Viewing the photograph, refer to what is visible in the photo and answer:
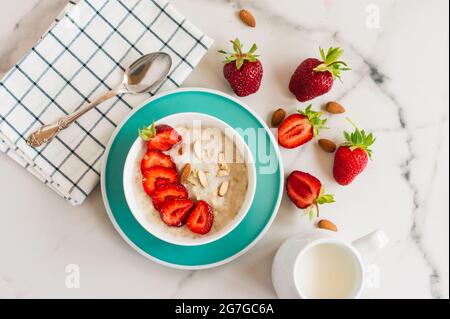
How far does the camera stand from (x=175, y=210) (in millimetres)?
1102

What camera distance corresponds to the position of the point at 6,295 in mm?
1179

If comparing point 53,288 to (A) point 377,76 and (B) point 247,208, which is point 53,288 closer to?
(B) point 247,208

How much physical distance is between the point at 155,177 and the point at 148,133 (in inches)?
3.6

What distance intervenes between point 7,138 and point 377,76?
0.80m

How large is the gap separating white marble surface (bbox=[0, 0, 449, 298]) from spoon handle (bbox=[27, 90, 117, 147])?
10 centimetres

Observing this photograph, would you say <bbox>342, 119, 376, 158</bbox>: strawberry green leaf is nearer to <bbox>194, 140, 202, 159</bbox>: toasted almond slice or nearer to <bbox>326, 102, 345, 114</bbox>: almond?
<bbox>326, 102, 345, 114</bbox>: almond

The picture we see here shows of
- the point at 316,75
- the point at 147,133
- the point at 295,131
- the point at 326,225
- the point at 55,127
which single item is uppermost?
the point at 316,75

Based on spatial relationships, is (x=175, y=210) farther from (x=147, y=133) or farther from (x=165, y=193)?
(x=147, y=133)

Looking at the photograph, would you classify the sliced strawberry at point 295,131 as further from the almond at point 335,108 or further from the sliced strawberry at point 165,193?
the sliced strawberry at point 165,193

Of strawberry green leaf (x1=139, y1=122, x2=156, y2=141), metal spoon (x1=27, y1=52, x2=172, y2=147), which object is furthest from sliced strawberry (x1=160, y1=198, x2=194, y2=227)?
metal spoon (x1=27, y1=52, x2=172, y2=147)

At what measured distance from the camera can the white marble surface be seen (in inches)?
46.3

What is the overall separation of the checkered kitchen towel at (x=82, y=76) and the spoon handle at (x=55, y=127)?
19 mm

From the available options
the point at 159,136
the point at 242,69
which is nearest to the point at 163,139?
the point at 159,136
